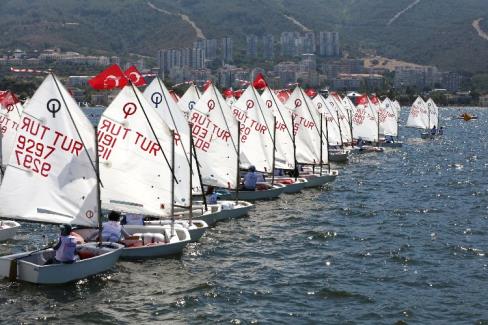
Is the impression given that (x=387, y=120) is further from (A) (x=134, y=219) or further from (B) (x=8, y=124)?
(A) (x=134, y=219)

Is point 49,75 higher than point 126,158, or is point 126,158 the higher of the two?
point 49,75

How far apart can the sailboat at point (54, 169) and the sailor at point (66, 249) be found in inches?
69.3

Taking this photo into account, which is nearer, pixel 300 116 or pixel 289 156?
pixel 289 156

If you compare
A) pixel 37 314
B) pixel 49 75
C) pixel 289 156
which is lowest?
pixel 37 314

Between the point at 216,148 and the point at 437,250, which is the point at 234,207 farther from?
the point at 437,250

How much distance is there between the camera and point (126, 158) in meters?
35.3

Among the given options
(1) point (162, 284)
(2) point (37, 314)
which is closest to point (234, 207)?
(1) point (162, 284)

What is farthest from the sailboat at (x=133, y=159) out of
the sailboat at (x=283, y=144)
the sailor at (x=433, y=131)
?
Answer: the sailor at (x=433, y=131)

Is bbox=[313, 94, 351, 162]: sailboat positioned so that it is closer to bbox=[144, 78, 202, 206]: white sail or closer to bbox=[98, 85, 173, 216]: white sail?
bbox=[144, 78, 202, 206]: white sail

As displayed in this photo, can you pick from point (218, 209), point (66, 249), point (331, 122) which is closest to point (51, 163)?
point (66, 249)

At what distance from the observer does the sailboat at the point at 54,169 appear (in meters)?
30.4

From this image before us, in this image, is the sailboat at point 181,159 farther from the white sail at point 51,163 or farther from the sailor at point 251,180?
the sailor at point 251,180

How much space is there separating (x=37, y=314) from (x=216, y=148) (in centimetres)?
2222

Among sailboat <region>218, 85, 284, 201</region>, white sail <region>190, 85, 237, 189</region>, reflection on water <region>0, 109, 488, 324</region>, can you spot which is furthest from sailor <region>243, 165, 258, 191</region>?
white sail <region>190, 85, 237, 189</region>
